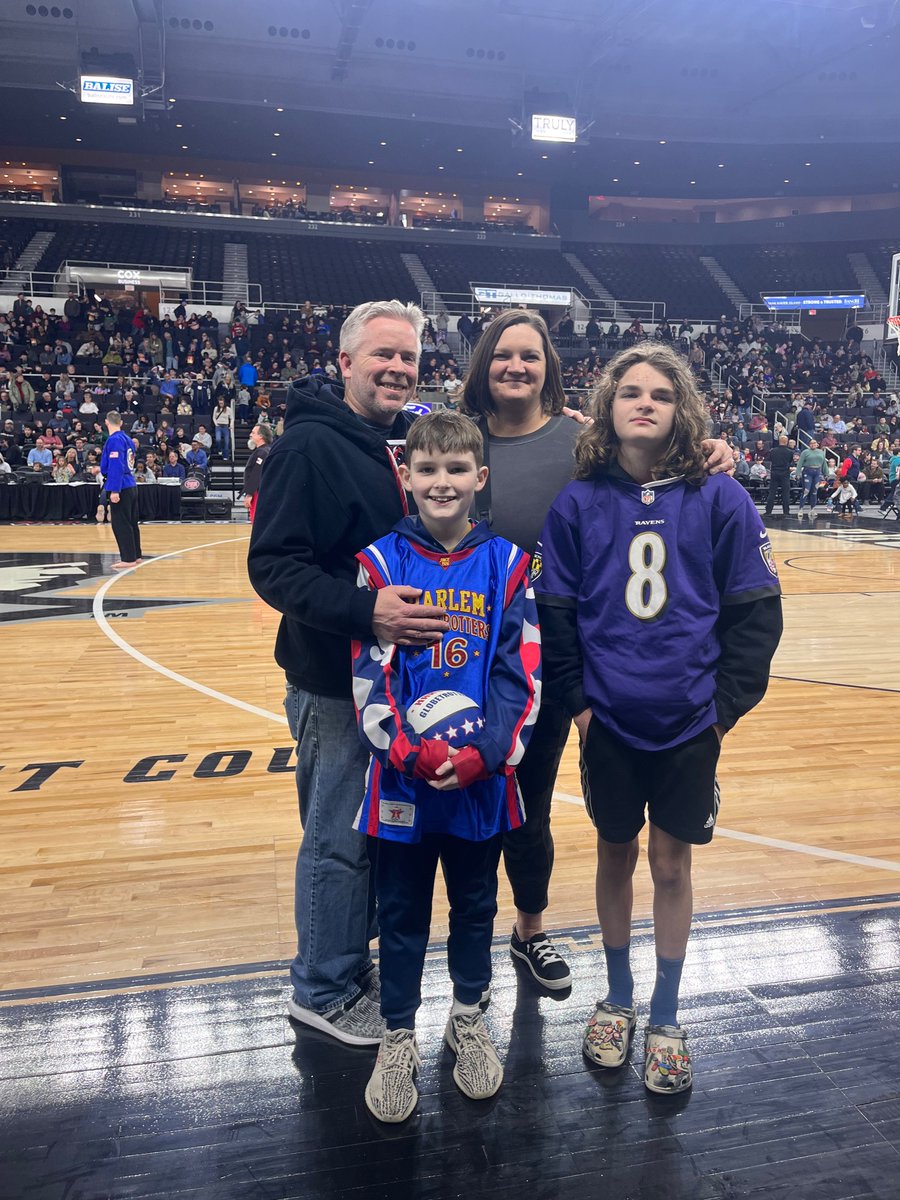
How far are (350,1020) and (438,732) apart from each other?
81cm

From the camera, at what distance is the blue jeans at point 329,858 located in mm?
2025

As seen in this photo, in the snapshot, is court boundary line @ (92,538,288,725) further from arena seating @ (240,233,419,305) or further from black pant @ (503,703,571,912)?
arena seating @ (240,233,419,305)

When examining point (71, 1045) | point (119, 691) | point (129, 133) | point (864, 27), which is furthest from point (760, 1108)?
point (129, 133)

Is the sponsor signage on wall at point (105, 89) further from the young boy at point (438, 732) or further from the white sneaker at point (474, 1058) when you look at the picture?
the white sneaker at point (474, 1058)

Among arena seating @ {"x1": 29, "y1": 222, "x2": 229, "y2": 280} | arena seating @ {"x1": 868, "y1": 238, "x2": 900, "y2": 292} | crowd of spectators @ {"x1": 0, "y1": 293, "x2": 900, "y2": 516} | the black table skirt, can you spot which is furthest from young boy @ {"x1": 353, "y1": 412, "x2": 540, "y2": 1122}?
arena seating @ {"x1": 868, "y1": 238, "x2": 900, "y2": 292}

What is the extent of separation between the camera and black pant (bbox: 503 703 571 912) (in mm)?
2178

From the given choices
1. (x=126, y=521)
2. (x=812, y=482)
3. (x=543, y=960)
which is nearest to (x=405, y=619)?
(x=543, y=960)

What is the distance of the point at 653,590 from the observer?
1898 millimetres

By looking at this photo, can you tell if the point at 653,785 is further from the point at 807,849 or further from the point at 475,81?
the point at 475,81

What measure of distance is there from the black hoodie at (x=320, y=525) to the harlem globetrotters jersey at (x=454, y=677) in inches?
3.8

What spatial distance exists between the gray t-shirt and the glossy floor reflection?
3.80 ft

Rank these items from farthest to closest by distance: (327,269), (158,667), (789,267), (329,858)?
(789,267)
(327,269)
(158,667)
(329,858)

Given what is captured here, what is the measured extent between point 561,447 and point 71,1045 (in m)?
1.79

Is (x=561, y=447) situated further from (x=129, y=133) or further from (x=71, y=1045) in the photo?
(x=129, y=133)
